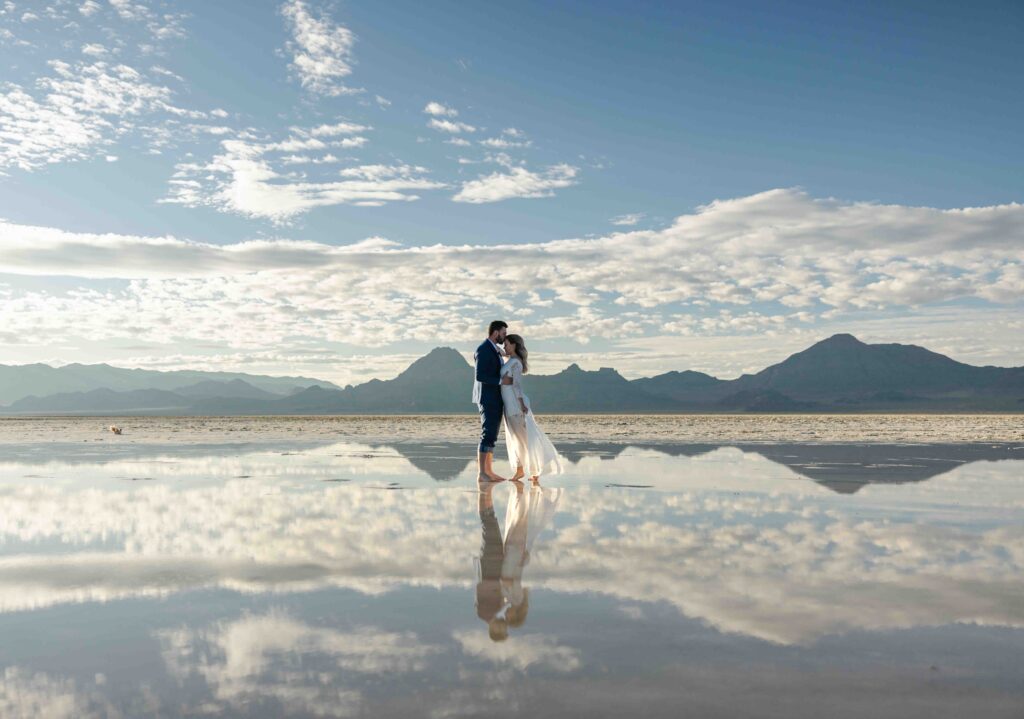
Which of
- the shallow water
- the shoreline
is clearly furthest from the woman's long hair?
the shoreline

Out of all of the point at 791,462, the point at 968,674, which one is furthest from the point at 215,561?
the point at 791,462

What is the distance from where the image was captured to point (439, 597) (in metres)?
5.75

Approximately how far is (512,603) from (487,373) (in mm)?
8835

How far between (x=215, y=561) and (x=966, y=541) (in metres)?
7.02

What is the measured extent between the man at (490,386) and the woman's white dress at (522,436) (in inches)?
5.5

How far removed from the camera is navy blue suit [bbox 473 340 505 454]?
14172 millimetres

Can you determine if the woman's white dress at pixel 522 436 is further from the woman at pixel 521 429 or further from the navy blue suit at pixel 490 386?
the navy blue suit at pixel 490 386

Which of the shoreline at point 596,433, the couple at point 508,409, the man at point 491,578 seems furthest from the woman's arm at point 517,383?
the shoreline at point 596,433

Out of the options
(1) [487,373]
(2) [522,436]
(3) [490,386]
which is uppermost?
(1) [487,373]

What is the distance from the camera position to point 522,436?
46.6ft

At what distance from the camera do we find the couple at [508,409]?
14.0m

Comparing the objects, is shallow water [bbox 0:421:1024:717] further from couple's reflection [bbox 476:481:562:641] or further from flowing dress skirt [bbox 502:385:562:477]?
flowing dress skirt [bbox 502:385:562:477]

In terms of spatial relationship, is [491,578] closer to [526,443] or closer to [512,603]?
[512,603]

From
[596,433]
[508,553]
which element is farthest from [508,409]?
[596,433]
